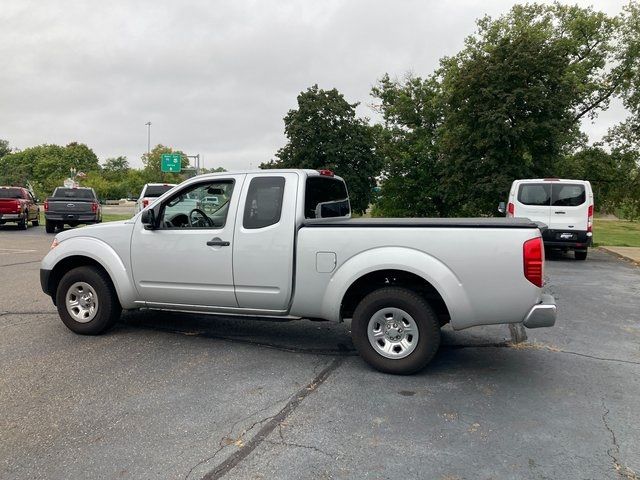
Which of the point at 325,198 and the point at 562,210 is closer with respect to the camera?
the point at 325,198

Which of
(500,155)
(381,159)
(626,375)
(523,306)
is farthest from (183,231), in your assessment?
(381,159)

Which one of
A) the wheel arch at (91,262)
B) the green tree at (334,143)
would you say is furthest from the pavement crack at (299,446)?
the green tree at (334,143)

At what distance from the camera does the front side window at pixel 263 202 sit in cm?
493

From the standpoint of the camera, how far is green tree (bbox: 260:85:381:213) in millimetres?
32531

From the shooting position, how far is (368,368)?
4.65m

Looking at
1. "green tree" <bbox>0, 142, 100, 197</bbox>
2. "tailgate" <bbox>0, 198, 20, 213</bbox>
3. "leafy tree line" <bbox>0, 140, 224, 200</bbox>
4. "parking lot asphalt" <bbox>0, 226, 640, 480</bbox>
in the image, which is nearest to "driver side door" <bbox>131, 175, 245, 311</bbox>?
"parking lot asphalt" <bbox>0, 226, 640, 480</bbox>

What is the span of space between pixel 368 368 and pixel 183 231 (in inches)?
92.3

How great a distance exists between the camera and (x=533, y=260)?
13.4ft

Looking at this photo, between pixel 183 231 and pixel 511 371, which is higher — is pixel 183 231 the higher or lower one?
the higher one

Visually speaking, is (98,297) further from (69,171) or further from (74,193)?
(69,171)

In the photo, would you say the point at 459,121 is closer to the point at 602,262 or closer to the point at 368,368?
the point at 602,262

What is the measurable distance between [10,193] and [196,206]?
2074 cm

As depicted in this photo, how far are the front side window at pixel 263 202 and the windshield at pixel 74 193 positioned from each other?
17.7 metres

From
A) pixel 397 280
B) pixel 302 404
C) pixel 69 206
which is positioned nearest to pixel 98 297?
pixel 302 404
